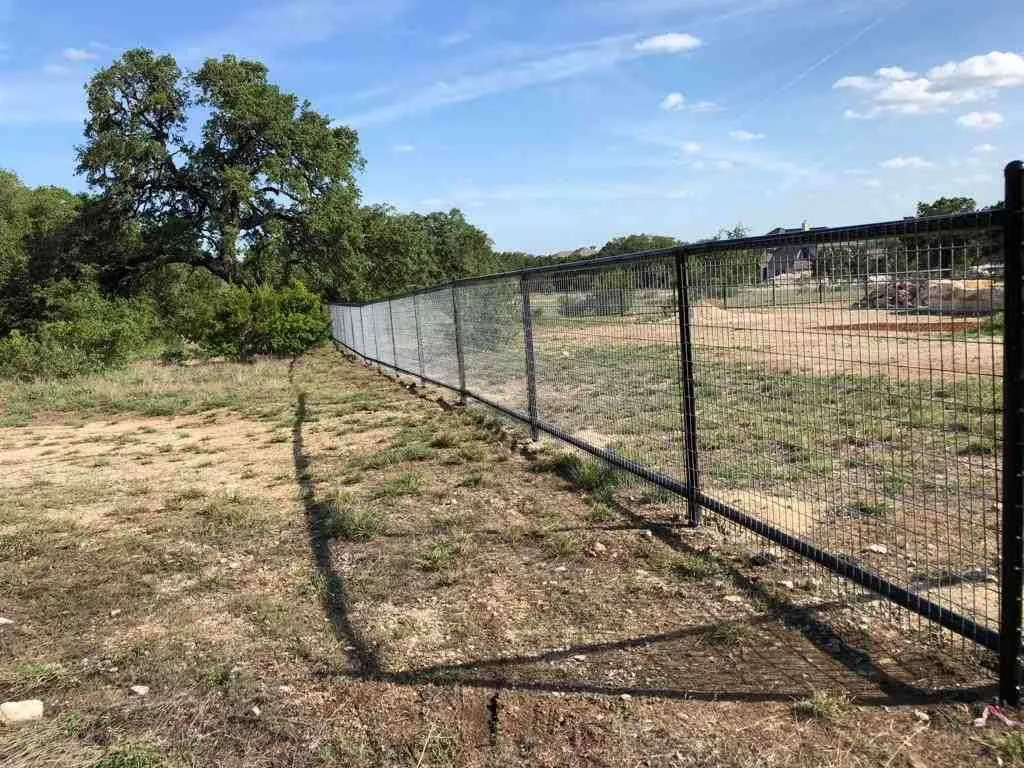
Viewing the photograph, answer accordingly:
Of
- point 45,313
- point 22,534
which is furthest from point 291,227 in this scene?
point 22,534

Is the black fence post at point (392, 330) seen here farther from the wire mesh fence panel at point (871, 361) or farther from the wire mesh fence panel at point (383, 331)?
the wire mesh fence panel at point (871, 361)

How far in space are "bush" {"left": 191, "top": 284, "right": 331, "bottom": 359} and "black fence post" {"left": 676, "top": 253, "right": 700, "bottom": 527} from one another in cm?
1699

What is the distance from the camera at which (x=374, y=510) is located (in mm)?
5301

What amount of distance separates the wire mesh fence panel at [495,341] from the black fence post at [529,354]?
0.40 ft

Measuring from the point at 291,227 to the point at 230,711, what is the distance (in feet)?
92.5

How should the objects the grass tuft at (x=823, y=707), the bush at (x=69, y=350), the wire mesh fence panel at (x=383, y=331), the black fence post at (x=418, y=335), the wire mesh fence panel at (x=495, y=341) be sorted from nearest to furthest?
the grass tuft at (x=823, y=707) < the wire mesh fence panel at (x=495, y=341) < the black fence post at (x=418, y=335) < the wire mesh fence panel at (x=383, y=331) < the bush at (x=69, y=350)

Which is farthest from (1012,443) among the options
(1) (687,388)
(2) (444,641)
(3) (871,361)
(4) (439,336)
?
(4) (439,336)

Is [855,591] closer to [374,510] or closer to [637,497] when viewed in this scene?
[637,497]

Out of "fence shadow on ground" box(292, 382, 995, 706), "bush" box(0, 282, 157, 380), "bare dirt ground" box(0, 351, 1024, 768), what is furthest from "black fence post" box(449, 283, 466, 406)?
"bush" box(0, 282, 157, 380)

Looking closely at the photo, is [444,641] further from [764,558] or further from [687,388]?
[687,388]

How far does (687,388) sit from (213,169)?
88.1 ft

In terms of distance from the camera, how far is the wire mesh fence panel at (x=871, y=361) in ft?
8.69

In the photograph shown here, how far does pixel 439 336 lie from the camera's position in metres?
10.4

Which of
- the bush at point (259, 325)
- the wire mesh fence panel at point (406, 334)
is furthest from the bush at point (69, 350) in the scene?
the wire mesh fence panel at point (406, 334)
